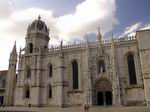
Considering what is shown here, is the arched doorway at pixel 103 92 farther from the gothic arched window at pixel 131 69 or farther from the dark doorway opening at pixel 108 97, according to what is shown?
the gothic arched window at pixel 131 69

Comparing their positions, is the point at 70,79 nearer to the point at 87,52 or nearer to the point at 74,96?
the point at 74,96

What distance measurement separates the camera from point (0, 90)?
39.6m

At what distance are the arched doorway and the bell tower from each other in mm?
12477

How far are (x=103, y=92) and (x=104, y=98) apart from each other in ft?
3.07

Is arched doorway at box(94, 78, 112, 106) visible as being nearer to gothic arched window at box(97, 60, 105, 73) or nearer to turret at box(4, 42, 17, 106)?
gothic arched window at box(97, 60, 105, 73)

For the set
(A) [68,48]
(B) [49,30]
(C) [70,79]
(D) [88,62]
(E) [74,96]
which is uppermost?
(B) [49,30]

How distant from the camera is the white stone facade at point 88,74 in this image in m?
27.5

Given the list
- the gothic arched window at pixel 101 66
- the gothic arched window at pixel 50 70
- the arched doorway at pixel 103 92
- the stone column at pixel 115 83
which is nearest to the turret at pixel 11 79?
the gothic arched window at pixel 50 70

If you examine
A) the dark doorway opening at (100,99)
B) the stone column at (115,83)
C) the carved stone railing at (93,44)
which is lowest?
the dark doorway opening at (100,99)

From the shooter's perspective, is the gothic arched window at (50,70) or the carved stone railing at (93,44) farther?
the gothic arched window at (50,70)

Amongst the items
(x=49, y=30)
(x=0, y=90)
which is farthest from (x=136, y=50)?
(x=0, y=90)

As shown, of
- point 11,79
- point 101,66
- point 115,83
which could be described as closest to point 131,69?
point 115,83

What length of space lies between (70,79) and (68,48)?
548cm

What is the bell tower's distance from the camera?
36.0 metres
